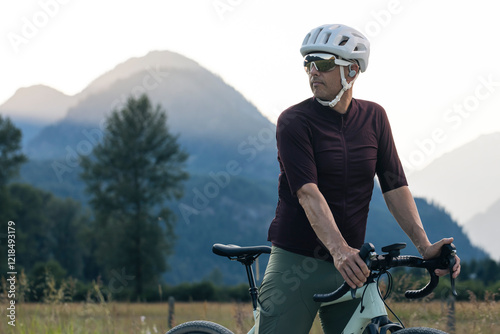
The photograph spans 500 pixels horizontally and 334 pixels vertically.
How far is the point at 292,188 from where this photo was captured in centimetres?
287

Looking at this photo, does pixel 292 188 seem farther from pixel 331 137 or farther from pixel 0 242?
pixel 0 242

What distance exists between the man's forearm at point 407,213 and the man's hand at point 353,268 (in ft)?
2.20

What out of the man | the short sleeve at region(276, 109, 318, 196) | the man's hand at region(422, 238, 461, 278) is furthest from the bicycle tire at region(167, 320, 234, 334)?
the man's hand at region(422, 238, 461, 278)

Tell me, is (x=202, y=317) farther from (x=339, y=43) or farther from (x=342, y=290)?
(x=339, y=43)

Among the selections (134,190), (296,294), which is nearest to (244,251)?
(296,294)

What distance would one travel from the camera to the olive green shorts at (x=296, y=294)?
298 centimetres

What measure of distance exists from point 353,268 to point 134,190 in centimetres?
4571

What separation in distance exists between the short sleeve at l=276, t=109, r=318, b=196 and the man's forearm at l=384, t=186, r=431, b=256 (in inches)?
24.3

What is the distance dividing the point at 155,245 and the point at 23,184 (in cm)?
2621

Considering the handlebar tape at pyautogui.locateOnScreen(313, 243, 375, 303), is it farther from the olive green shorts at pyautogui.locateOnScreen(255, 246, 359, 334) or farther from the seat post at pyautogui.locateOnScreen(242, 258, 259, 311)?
the seat post at pyautogui.locateOnScreen(242, 258, 259, 311)

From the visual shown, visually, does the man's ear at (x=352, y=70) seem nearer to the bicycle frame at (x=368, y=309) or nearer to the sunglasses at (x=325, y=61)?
the sunglasses at (x=325, y=61)

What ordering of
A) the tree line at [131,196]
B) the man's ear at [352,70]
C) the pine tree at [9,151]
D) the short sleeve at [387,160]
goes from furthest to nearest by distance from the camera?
the pine tree at [9,151] → the tree line at [131,196] → the short sleeve at [387,160] → the man's ear at [352,70]

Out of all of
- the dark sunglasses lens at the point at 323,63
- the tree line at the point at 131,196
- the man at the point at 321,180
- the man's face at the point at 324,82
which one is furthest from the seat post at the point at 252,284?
the tree line at the point at 131,196

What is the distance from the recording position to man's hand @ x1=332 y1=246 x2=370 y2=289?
2.49 metres
